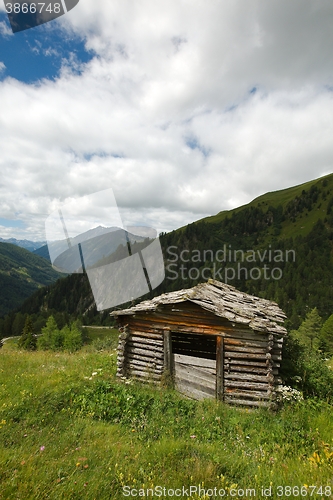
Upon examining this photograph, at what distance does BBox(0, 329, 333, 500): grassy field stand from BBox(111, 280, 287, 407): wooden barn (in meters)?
0.71

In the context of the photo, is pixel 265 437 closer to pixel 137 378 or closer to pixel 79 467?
pixel 79 467

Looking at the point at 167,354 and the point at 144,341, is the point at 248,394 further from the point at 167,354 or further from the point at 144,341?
the point at 144,341

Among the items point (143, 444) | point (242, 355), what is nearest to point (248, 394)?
point (242, 355)

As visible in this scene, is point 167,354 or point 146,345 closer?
point 167,354

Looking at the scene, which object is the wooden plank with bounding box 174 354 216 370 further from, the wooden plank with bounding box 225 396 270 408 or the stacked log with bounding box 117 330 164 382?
the wooden plank with bounding box 225 396 270 408

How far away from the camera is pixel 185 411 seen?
26.1 feet

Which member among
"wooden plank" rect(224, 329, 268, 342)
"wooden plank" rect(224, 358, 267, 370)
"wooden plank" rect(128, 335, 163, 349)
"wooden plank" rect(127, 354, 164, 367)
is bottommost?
"wooden plank" rect(127, 354, 164, 367)

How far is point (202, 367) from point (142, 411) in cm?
285

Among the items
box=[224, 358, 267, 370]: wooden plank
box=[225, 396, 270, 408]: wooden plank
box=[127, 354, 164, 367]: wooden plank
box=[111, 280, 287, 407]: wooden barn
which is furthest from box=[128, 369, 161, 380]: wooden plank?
box=[224, 358, 267, 370]: wooden plank

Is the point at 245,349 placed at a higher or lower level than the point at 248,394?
higher

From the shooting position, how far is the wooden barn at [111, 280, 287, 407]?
877 cm

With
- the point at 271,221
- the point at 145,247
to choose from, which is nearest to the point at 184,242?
the point at 271,221

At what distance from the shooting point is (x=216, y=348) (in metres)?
9.84

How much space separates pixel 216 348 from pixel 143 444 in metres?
4.61
